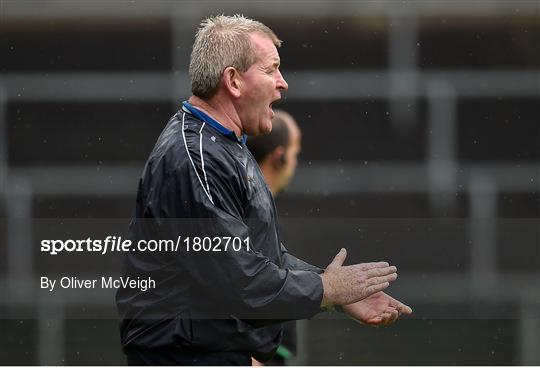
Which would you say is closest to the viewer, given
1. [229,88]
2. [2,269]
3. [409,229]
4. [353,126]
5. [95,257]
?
[229,88]

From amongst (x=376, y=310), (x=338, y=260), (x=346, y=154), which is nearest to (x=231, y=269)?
(x=338, y=260)

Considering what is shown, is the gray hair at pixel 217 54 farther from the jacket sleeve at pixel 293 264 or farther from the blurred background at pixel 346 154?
the blurred background at pixel 346 154

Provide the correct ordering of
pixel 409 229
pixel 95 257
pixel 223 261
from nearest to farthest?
1. pixel 223 261
2. pixel 95 257
3. pixel 409 229

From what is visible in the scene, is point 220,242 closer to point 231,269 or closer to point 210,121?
point 231,269

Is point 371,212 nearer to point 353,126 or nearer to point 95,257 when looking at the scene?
point 353,126

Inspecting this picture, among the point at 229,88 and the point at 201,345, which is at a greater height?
the point at 229,88

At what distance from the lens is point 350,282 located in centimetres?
181

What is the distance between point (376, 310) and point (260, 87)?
0.41m

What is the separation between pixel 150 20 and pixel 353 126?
749mm

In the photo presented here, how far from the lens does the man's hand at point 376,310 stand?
190 cm

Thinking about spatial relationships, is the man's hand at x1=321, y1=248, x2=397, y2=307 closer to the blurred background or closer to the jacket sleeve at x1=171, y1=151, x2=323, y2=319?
the jacket sleeve at x1=171, y1=151, x2=323, y2=319

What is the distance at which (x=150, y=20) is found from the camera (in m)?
2.93

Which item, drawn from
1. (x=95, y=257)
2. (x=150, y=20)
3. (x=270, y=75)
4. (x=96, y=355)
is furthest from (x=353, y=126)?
(x=270, y=75)

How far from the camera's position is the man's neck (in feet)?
6.13
